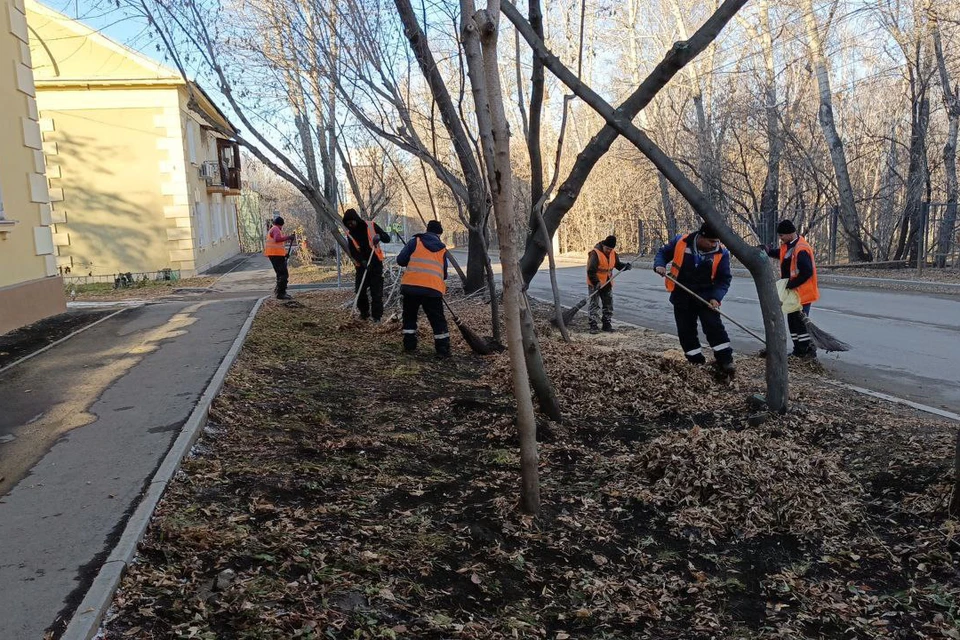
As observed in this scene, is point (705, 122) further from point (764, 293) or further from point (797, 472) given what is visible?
point (797, 472)

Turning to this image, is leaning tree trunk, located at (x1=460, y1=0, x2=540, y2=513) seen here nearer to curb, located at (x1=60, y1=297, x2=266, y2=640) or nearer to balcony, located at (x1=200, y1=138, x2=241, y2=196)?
curb, located at (x1=60, y1=297, x2=266, y2=640)

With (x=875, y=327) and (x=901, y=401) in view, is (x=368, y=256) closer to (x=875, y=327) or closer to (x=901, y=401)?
(x=901, y=401)

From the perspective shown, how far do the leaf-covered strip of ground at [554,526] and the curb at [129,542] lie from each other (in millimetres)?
60

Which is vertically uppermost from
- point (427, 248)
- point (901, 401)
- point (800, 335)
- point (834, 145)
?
point (834, 145)

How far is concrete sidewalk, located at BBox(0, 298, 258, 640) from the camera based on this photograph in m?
2.81

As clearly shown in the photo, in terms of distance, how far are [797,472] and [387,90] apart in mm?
6823

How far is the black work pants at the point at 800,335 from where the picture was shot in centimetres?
802

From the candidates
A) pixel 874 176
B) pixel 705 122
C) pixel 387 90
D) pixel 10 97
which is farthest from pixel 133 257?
pixel 874 176

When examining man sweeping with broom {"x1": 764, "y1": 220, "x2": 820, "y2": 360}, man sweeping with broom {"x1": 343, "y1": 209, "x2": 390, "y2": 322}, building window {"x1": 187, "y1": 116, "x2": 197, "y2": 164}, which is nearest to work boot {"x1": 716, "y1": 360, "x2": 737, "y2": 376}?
man sweeping with broom {"x1": 764, "y1": 220, "x2": 820, "y2": 360}

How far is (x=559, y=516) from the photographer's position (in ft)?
12.9

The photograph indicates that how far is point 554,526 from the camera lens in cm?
380

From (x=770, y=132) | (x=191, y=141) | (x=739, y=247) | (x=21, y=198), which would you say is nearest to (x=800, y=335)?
(x=739, y=247)

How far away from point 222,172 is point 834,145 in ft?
80.3

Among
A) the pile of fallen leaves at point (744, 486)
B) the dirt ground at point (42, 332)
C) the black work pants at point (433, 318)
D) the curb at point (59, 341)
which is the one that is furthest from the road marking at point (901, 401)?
the dirt ground at point (42, 332)
